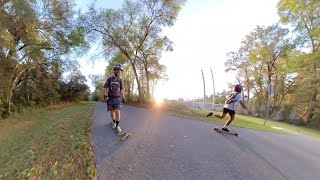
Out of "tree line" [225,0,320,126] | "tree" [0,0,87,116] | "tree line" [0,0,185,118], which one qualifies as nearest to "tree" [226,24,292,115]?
"tree line" [225,0,320,126]

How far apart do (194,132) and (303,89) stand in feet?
69.2

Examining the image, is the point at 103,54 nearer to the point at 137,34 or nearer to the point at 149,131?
the point at 137,34

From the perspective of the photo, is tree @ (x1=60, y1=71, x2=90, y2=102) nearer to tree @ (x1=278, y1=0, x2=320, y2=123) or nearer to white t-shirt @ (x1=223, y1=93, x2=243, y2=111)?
tree @ (x1=278, y1=0, x2=320, y2=123)

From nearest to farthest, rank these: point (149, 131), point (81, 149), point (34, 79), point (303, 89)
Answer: point (81, 149) < point (149, 131) < point (303, 89) < point (34, 79)

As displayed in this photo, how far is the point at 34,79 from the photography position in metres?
30.2

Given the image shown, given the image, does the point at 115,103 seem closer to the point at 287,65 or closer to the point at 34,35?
the point at 34,35

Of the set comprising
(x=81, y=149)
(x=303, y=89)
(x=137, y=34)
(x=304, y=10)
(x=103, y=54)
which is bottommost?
(x=81, y=149)

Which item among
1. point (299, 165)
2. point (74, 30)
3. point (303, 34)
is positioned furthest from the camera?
point (303, 34)

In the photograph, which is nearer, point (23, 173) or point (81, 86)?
point (23, 173)

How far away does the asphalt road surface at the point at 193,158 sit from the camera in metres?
4.48

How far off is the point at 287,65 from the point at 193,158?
24.9m

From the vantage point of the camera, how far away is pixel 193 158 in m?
5.38

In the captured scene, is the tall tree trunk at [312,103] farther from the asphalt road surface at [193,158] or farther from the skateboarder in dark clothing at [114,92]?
the skateboarder in dark clothing at [114,92]

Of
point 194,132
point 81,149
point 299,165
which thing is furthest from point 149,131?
point 299,165
